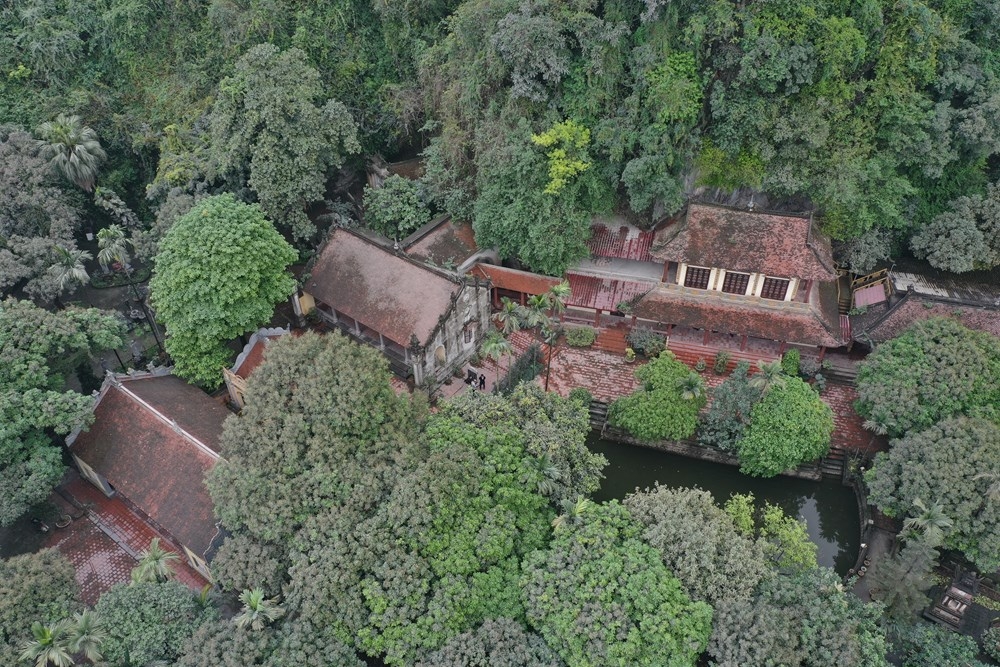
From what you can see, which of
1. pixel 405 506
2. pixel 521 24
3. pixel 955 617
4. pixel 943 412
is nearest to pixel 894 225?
pixel 943 412

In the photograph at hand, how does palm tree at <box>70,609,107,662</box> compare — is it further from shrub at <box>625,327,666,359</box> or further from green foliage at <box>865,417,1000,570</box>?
green foliage at <box>865,417,1000,570</box>

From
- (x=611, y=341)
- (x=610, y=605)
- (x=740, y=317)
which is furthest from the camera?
(x=611, y=341)

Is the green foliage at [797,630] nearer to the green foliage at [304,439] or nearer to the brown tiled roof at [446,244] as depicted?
the green foliage at [304,439]

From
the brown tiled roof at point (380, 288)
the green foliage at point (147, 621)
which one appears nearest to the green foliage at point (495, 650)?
the green foliage at point (147, 621)

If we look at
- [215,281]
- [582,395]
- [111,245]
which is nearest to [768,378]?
[582,395]

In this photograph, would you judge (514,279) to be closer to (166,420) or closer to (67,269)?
(166,420)
